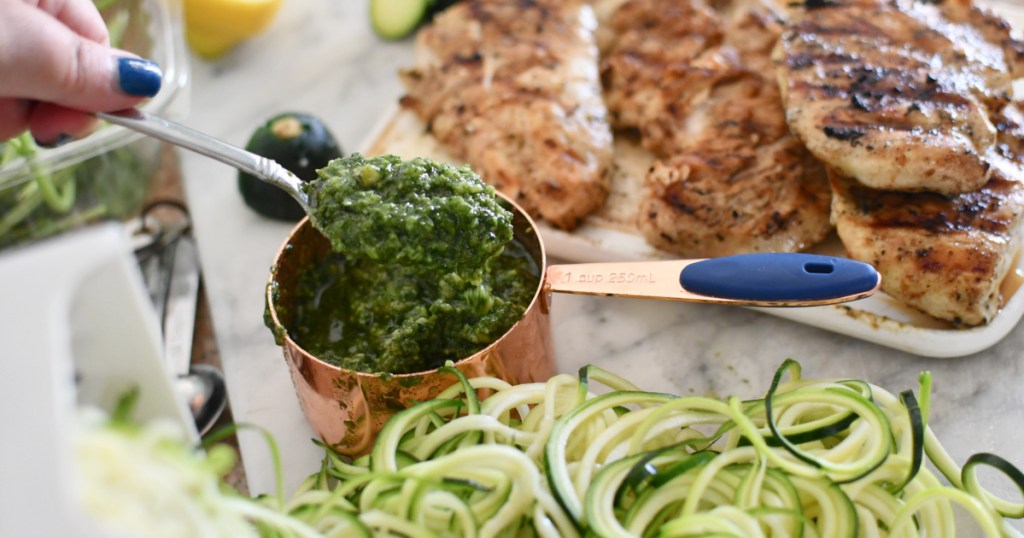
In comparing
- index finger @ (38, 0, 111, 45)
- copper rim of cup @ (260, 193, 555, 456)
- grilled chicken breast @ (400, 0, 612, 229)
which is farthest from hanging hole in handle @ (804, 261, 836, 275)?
index finger @ (38, 0, 111, 45)

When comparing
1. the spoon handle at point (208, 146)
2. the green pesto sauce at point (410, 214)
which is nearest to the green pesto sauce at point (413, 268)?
the green pesto sauce at point (410, 214)

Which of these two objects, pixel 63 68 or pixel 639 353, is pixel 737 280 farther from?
→ pixel 63 68

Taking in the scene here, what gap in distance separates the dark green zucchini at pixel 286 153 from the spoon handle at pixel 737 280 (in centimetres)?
103

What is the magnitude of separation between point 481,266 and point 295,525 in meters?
0.82

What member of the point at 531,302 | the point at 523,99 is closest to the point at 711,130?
the point at 523,99

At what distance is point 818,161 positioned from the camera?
8.27 ft

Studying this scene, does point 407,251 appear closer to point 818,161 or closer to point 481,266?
point 481,266

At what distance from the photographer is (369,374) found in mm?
1892

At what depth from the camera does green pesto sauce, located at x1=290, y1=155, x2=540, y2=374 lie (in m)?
1.90

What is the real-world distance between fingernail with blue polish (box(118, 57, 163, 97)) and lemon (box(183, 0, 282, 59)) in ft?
4.71

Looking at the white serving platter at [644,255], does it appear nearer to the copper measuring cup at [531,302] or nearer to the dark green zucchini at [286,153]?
Answer: the dark green zucchini at [286,153]

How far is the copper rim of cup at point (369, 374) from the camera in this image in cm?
191

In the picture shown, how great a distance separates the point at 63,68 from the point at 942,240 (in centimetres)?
205

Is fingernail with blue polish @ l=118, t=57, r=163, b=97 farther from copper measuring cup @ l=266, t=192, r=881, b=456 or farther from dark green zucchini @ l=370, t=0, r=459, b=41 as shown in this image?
dark green zucchini @ l=370, t=0, r=459, b=41
